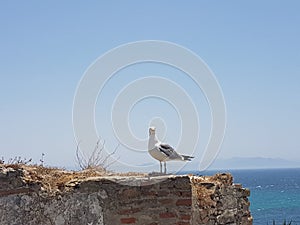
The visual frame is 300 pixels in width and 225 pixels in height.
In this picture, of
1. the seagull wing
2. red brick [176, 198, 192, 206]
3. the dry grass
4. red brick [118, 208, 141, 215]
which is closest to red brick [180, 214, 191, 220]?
red brick [176, 198, 192, 206]

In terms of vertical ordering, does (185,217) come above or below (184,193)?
below

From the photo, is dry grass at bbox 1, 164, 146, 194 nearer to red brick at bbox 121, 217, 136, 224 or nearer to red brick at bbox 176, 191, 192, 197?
red brick at bbox 121, 217, 136, 224

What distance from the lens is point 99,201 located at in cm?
627

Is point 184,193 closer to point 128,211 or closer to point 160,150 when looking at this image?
point 160,150

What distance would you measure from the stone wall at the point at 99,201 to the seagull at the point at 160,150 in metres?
0.24

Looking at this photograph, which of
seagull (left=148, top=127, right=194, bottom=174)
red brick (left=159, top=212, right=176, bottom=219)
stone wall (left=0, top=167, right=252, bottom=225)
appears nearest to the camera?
stone wall (left=0, top=167, right=252, bottom=225)

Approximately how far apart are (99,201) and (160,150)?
0.89m

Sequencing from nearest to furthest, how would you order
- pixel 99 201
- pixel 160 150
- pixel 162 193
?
pixel 99 201
pixel 162 193
pixel 160 150

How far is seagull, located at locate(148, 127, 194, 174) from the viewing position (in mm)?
6496

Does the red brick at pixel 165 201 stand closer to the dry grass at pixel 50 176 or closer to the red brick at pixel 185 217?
the red brick at pixel 185 217

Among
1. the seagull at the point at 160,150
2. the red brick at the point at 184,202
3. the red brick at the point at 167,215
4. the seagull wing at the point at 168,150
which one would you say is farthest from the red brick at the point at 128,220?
the seagull wing at the point at 168,150

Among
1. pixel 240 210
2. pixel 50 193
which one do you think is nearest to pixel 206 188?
pixel 240 210

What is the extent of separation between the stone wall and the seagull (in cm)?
24

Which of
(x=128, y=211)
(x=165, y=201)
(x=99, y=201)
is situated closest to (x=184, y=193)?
(x=165, y=201)
